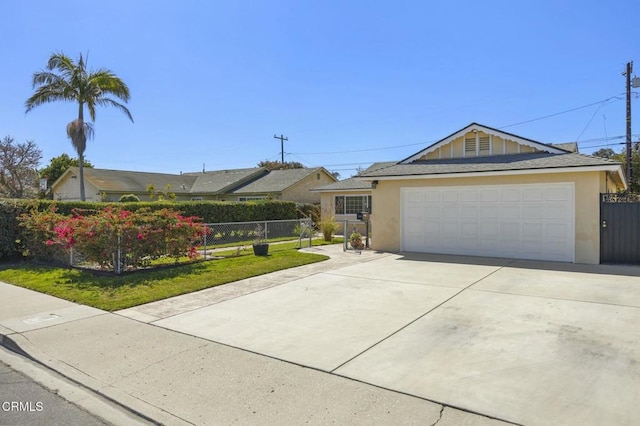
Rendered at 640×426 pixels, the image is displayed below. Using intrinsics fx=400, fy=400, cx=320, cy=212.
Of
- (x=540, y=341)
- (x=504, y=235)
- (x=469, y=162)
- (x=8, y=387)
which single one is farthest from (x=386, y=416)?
(x=469, y=162)

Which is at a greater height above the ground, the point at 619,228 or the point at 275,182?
the point at 275,182

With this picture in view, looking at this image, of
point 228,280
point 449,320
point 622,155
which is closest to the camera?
point 449,320

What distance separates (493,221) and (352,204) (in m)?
10.7

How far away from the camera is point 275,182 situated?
1203 inches

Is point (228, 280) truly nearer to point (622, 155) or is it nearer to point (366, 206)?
point (366, 206)

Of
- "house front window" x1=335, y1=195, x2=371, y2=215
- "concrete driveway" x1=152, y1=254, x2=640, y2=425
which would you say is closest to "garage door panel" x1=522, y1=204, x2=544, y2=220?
"concrete driveway" x1=152, y1=254, x2=640, y2=425

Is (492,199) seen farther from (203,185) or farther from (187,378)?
(203,185)

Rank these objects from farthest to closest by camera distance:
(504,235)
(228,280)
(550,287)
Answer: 1. (504,235)
2. (228,280)
3. (550,287)

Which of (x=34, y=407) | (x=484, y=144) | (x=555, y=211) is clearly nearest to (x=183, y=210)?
(x=484, y=144)

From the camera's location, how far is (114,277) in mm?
9469

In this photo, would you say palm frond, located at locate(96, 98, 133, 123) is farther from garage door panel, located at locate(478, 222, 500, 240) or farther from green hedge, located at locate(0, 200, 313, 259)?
garage door panel, located at locate(478, 222, 500, 240)

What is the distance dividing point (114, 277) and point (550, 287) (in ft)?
31.4

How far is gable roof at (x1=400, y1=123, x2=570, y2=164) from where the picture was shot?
13.0m

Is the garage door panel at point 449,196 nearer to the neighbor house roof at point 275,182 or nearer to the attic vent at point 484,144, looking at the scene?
the attic vent at point 484,144
